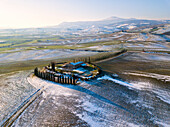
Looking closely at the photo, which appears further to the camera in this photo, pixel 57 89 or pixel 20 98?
pixel 57 89

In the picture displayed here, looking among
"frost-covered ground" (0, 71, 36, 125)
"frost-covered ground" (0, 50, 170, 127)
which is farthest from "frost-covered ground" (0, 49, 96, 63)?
"frost-covered ground" (0, 50, 170, 127)

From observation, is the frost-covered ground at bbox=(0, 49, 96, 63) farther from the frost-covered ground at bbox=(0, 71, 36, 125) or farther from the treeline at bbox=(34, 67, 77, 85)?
the treeline at bbox=(34, 67, 77, 85)

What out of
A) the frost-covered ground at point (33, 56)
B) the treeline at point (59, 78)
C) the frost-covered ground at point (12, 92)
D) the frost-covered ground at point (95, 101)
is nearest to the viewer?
the frost-covered ground at point (95, 101)

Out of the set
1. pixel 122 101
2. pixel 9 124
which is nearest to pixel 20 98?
pixel 9 124

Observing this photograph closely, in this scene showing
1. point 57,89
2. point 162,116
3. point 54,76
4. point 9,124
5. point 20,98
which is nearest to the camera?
point 9,124

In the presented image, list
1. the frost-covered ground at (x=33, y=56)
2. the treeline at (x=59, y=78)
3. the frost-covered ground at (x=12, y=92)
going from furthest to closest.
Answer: the frost-covered ground at (x=33, y=56)
the treeline at (x=59, y=78)
the frost-covered ground at (x=12, y=92)

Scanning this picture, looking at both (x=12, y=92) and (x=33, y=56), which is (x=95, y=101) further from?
(x=33, y=56)

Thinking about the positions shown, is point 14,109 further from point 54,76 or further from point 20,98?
point 54,76

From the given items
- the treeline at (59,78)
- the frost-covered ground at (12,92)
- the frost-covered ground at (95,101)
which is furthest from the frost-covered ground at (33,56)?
the frost-covered ground at (95,101)

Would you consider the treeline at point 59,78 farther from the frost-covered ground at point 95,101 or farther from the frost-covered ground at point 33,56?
the frost-covered ground at point 33,56

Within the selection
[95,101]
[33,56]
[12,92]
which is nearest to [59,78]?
[12,92]

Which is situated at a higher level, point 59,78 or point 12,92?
point 59,78
